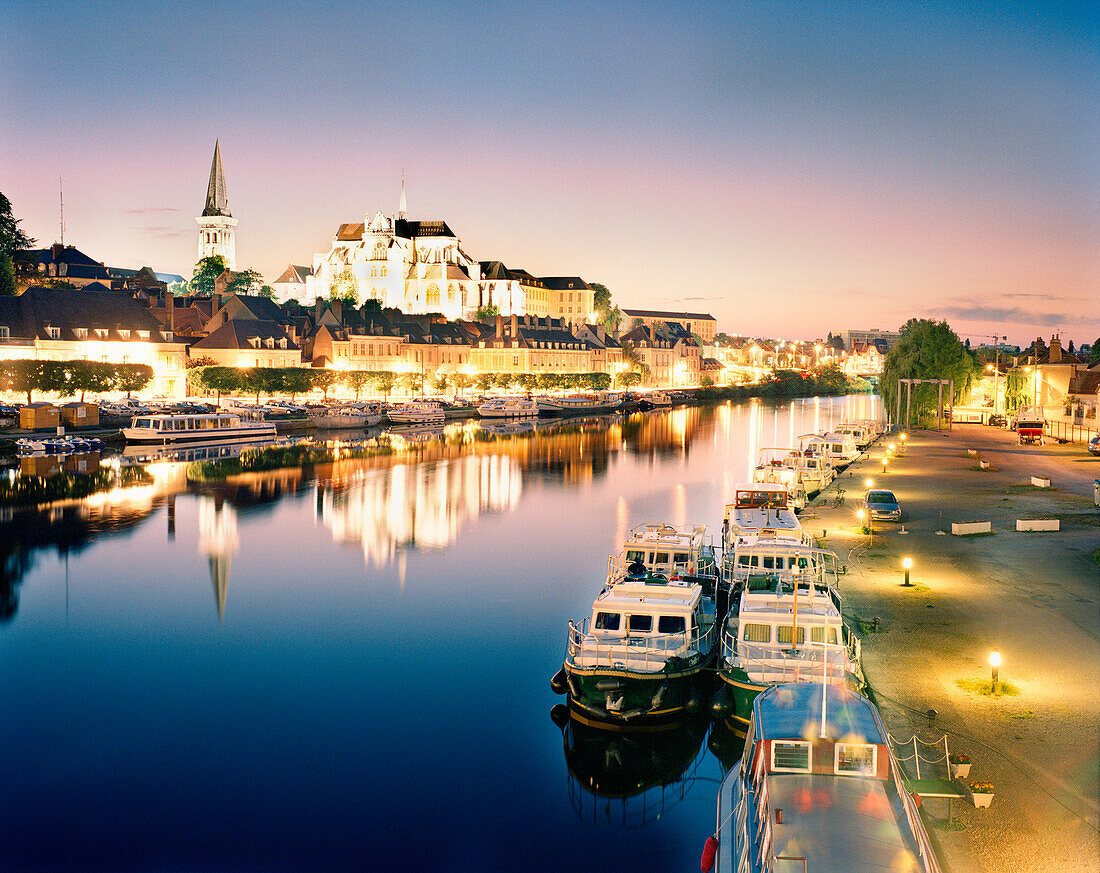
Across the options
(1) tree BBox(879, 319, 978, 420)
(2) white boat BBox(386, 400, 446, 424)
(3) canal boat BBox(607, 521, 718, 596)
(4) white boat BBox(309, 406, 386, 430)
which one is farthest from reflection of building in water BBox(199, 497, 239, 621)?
(1) tree BBox(879, 319, 978, 420)

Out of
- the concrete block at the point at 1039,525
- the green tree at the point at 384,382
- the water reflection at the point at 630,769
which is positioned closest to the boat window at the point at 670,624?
the water reflection at the point at 630,769

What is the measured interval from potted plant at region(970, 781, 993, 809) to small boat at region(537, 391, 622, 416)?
388ft

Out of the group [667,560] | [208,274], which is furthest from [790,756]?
[208,274]

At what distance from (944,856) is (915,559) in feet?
65.6

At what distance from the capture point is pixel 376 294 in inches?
7539

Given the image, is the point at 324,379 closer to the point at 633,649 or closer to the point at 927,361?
the point at 927,361

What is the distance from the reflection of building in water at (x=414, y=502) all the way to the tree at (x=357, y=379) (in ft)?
180

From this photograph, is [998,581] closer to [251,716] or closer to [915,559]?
[915,559]

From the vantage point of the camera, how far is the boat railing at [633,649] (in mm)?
20016

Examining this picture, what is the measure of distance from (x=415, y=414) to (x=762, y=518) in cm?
8069

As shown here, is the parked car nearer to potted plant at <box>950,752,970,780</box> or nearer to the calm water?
the calm water

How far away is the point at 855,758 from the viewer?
40.7ft

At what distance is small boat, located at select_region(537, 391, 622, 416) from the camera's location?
134725mm

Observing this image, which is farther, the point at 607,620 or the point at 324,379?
the point at 324,379
